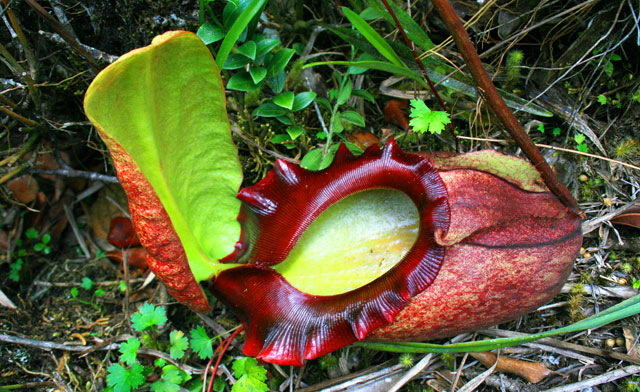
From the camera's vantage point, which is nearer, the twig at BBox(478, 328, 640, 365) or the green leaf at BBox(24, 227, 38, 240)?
the twig at BBox(478, 328, 640, 365)

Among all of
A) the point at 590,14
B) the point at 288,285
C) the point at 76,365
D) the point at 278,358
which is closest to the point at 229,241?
the point at 288,285

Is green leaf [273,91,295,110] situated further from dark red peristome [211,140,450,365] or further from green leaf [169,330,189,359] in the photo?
green leaf [169,330,189,359]

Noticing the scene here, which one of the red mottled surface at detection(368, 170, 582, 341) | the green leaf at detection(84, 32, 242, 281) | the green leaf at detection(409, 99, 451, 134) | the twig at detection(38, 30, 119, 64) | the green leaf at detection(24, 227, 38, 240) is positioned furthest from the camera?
the green leaf at detection(24, 227, 38, 240)

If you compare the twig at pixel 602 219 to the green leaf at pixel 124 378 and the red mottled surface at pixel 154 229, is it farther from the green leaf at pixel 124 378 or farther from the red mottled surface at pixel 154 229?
the green leaf at pixel 124 378

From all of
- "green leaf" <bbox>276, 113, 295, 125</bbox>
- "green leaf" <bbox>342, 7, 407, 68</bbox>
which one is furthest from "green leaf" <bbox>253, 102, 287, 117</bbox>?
"green leaf" <bbox>342, 7, 407, 68</bbox>

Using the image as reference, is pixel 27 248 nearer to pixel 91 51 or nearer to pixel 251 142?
pixel 91 51

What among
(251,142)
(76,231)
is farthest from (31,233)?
(251,142)

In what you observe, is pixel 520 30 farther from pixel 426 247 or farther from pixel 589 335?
pixel 589 335
